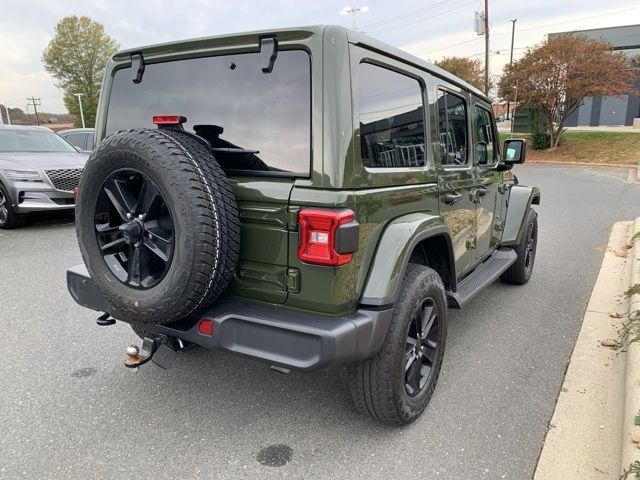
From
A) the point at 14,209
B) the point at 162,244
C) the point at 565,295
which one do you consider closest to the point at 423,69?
the point at 162,244

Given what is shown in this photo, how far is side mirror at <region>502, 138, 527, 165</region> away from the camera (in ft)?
14.1

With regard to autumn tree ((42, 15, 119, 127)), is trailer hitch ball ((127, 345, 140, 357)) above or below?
below

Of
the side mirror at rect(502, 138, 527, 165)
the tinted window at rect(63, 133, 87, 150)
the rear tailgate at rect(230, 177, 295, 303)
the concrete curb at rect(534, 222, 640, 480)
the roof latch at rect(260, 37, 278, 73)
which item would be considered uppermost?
the roof latch at rect(260, 37, 278, 73)

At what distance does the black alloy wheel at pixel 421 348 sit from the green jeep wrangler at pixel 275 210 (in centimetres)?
1

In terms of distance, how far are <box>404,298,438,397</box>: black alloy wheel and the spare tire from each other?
3.55 ft

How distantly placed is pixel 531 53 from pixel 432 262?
23982 mm

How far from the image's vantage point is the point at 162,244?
87.3 inches

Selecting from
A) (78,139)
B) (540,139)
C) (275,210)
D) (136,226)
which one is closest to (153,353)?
(136,226)

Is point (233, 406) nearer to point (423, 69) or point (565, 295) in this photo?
point (423, 69)

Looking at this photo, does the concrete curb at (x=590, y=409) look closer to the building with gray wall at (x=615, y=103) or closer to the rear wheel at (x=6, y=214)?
the rear wheel at (x=6, y=214)

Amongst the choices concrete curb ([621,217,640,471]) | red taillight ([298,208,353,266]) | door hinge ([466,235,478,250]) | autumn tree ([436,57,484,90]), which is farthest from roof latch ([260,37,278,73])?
autumn tree ([436,57,484,90])

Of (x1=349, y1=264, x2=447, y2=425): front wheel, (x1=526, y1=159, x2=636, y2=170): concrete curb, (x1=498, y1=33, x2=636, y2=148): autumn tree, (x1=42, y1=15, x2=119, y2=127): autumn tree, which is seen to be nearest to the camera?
(x1=349, y1=264, x2=447, y2=425): front wheel

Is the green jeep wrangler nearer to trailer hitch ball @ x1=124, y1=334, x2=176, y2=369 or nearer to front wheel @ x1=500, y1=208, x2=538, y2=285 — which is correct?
trailer hitch ball @ x1=124, y1=334, x2=176, y2=369

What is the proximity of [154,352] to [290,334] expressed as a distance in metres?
0.91
